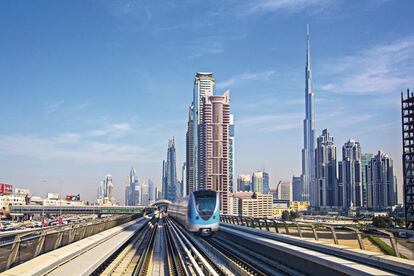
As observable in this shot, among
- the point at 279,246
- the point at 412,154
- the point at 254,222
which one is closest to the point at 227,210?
the point at 412,154

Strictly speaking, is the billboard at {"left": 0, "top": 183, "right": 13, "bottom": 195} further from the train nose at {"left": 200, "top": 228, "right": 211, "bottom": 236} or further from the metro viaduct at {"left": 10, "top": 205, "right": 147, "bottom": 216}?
the train nose at {"left": 200, "top": 228, "right": 211, "bottom": 236}

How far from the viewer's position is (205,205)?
37.8 m

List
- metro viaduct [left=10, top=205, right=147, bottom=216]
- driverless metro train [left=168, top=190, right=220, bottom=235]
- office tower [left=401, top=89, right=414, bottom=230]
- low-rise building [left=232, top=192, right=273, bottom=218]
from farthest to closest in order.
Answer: low-rise building [left=232, top=192, right=273, bottom=218] < metro viaduct [left=10, top=205, right=147, bottom=216] < office tower [left=401, top=89, right=414, bottom=230] < driverless metro train [left=168, top=190, right=220, bottom=235]

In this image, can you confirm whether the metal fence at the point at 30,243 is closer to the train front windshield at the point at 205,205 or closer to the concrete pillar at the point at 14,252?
the concrete pillar at the point at 14,252

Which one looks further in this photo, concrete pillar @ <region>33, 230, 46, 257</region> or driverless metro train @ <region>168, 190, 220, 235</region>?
driverless metro train @ <region>168, 190, 220, 235</region>

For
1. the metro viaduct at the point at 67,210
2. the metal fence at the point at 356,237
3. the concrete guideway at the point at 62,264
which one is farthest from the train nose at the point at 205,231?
the metro viaduct at the point at 67,210

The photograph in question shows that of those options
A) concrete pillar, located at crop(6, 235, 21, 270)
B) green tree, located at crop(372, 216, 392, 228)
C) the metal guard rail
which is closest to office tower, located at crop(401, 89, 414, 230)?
green tree, located at crop(372, 216, 392, 228)

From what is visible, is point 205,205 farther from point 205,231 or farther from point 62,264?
point 62,264

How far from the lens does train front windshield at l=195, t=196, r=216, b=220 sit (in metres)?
37.6

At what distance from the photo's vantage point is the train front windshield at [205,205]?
37.6m

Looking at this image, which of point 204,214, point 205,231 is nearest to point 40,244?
point 204,214

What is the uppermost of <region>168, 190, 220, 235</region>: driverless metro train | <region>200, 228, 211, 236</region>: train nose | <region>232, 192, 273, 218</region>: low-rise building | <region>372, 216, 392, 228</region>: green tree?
<region>168, 190, 220, 235</region>: driverless metro train

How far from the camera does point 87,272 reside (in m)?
14.3

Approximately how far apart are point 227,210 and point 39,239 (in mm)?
173274
